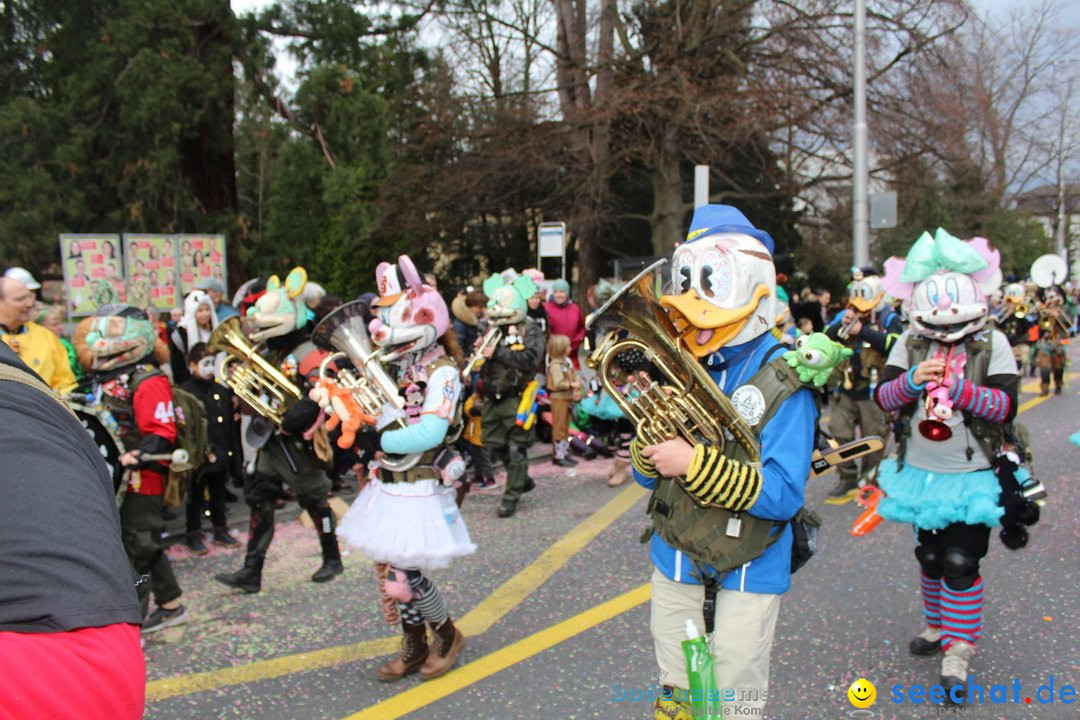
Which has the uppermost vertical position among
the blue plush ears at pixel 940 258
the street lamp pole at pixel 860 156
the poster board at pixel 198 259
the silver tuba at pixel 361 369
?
the street lamp pole at pixel 860 156

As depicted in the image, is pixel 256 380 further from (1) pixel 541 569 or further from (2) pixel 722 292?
(2) pixel 722 292

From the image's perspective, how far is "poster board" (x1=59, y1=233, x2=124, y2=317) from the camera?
8227 millimetres

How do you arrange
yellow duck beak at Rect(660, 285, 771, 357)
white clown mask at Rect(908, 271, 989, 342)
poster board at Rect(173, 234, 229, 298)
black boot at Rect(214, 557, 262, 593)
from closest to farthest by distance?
1. yellow duck beak at Rect(660, 285, 771, 357)
2. white clown mask at Rect(908, 271, 989, 342)
3. black boot at Rect(214, 557, 262, 593)
4. poster board at Rect(173, 234, 229, 298)

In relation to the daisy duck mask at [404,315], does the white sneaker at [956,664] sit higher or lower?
lower

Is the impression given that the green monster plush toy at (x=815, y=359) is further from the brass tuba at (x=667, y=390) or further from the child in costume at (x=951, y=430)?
the child in costume at (x=951, y=430)

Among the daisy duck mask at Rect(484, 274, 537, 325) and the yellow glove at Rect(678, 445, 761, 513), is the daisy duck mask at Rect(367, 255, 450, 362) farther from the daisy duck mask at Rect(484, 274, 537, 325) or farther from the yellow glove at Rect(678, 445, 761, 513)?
the daisy duck mask at Rect(484, 274, 537, 325)

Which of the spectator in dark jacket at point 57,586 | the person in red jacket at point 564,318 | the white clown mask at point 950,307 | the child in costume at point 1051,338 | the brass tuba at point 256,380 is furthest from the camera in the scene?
the child in costume at point 1051,338

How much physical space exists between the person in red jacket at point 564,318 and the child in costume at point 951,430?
207 inches

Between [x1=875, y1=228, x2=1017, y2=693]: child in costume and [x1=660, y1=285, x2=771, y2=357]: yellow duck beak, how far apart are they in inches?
52.2

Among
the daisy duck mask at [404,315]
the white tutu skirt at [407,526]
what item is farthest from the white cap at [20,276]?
the white tutu skirt at [407,526]

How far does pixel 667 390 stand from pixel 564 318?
6.62 m

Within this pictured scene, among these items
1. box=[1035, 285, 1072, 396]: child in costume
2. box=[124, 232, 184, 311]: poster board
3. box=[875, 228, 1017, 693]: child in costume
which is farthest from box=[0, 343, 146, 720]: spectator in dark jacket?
box=[1035, 285, 1072, 396]: child in costume

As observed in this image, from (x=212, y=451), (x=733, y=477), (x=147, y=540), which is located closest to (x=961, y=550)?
(x=733, y=477)

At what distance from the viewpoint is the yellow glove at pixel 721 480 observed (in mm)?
2312
